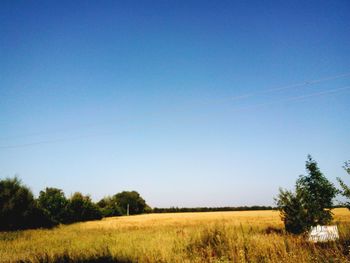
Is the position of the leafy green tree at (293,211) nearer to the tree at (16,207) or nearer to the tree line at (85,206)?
the tree line at (85,206)

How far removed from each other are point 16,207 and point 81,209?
2294cm

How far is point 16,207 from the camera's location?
33.9 metres

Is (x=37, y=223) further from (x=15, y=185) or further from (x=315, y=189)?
(x=315, y=189)

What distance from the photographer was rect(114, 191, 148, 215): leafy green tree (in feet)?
301

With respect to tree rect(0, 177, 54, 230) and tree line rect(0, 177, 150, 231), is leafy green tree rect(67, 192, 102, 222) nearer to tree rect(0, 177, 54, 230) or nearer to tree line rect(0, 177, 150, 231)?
tree line rect(0, 177, 150, 231)

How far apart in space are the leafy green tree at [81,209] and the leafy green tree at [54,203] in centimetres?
210

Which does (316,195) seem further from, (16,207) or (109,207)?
(109,207)

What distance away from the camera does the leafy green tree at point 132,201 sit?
301ft

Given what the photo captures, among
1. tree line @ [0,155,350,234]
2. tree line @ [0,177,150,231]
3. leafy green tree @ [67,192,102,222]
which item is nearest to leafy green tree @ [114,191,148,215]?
tree line @ [0,155,350,234]

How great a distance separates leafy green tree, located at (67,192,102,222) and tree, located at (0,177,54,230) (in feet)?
45.8

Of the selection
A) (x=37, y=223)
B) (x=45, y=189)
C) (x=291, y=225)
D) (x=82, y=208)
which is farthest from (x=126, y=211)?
(x=291, y=225)

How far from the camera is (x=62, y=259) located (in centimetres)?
858

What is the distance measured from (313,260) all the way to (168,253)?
159 inches

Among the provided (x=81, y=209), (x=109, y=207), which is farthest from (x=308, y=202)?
(x=109, y=207)
